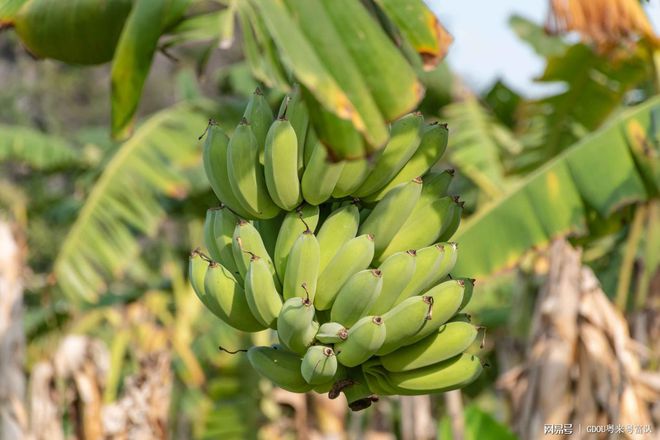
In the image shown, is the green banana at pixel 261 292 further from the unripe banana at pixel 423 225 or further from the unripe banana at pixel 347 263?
the unripe banana at pixel 423 225

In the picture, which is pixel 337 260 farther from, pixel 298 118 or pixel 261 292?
pixel 298 118

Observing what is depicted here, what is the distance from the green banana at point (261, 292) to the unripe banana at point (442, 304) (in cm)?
19

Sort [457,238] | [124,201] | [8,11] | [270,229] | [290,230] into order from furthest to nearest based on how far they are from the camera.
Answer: [124,201]
[457,238]
[8,11]
[270,229]
[290,230]

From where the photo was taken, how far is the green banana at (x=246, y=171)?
49.6 inches

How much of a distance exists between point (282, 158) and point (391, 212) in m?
0.18

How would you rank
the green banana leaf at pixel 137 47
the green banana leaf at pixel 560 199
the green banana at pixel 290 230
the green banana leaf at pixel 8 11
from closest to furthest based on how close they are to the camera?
1. the green banana at pixel 290 230
2. the green banana leaf at pixel 137 47
3. the green banana leaf at pixel 8 11
4. the green banana leaf at pixel 560 199

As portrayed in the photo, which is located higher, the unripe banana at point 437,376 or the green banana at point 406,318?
the green banana at point 406,318

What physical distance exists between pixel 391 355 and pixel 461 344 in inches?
4.1

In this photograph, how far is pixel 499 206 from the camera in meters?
2.63

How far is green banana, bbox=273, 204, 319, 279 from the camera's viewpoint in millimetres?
1256

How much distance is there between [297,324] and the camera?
1170 millimetres

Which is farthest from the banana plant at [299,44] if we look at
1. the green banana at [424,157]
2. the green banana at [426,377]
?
the green banana at [426,377]

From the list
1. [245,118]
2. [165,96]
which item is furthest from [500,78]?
[165,96]

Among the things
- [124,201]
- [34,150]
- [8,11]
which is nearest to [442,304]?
[8,11]
